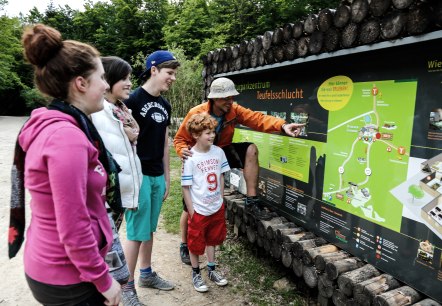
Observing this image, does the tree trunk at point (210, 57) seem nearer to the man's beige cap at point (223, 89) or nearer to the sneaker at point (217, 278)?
the man's beige cap at point (223, 89)

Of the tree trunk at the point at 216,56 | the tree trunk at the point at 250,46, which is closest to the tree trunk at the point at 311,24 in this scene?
the tree trunk at the point at 250,46

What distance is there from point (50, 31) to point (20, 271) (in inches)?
149

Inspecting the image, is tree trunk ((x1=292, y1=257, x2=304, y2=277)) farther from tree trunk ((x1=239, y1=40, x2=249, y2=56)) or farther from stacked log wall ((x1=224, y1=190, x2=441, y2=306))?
tree trunk ((x1=239, y1=40, x2=249, y2=56))

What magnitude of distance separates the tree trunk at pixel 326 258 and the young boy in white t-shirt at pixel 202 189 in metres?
1.14

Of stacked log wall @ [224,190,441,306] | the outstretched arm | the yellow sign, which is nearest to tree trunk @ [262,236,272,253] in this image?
stacked log wall @ [224,190,441,306]

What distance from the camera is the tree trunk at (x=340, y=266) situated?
10.1ft

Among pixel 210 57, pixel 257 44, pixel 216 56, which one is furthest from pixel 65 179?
pixel 210 57

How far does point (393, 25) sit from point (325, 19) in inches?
32.5

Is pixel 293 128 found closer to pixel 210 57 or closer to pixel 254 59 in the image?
pixel 254 59

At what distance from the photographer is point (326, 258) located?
3.26 m

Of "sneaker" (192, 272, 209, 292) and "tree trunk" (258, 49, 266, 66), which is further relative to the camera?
"tree trunk" (258, 49, 266, 66)

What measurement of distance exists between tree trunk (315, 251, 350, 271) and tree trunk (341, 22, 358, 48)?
6.54 ft

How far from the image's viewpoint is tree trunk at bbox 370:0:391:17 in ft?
8.60

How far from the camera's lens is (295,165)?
4102mm
